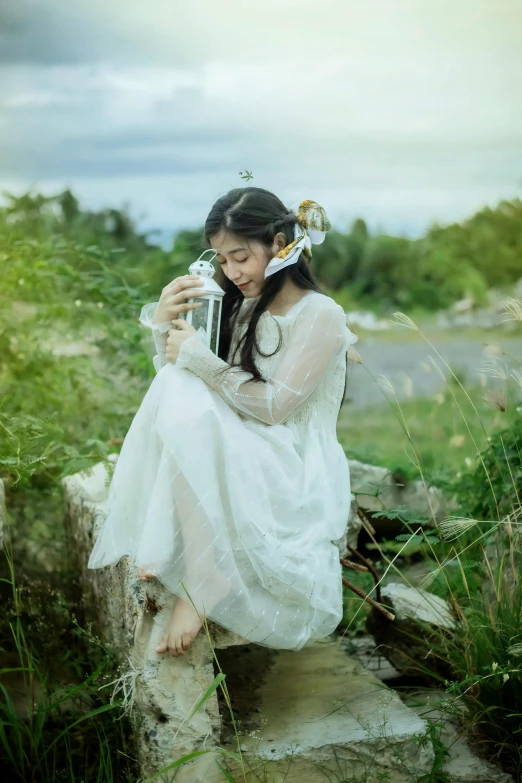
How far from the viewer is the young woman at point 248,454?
2.12m

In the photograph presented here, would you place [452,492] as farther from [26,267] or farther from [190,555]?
[26,267]

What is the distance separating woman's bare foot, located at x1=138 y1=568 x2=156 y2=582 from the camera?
2.10 meters

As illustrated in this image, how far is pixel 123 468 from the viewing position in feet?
7.50

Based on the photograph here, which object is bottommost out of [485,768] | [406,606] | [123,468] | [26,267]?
[485,768]

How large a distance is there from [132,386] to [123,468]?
1.47 metres

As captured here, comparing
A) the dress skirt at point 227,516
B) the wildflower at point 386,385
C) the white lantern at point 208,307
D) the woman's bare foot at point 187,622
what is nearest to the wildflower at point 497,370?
the wildflower at point 386,385

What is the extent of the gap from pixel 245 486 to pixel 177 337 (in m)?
0.47

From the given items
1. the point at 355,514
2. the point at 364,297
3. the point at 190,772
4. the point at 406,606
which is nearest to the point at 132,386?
the point at 355,514

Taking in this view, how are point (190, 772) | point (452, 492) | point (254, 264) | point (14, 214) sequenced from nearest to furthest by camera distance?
point (190, 772) < point (254, 264) < point (452, 492) < point (14, 214)

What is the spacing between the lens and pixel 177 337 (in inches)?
92.5

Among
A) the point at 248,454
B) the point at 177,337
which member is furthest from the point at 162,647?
the point at 177,337

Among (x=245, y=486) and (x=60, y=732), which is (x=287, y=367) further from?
(x=60, y=732)

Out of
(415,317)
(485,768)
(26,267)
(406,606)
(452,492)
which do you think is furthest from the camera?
(415,317)

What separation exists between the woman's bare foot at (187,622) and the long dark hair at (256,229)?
1.93ft
